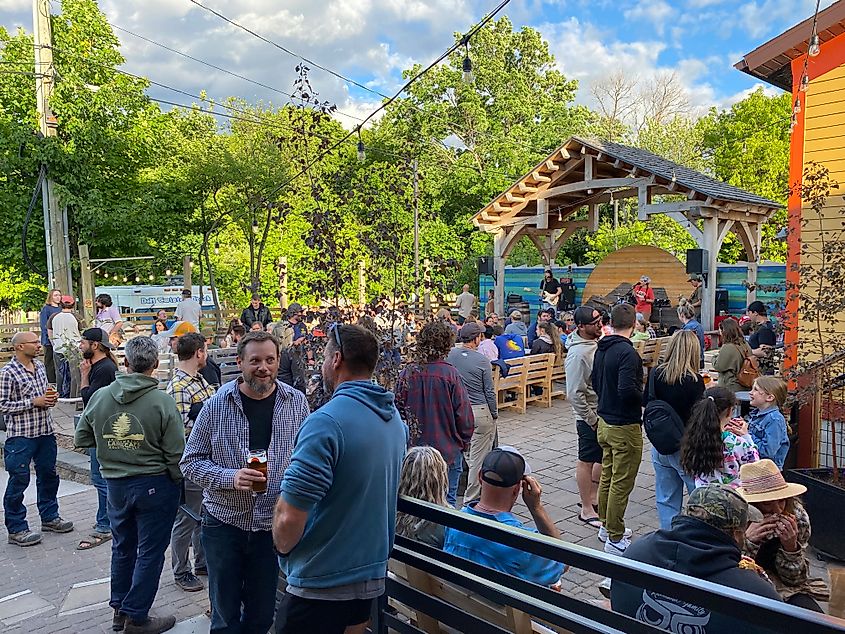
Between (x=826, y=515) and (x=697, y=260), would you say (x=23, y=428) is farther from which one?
(x=697, y=260)

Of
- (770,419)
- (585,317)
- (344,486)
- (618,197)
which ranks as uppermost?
(618,197)

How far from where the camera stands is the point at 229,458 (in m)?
3.11

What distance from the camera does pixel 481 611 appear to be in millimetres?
2438

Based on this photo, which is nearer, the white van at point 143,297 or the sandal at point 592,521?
the sandal at point 592,521

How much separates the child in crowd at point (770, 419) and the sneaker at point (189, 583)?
14.2 feet

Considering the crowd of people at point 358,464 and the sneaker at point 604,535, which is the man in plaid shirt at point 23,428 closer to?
the crowd of people at point 358,464

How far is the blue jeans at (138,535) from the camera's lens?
12.9ft

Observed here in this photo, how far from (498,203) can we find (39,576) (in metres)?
14.6

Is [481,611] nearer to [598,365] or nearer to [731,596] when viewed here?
[731,596]

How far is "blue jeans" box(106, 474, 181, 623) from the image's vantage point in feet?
12.9

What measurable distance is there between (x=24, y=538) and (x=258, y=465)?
4.04m

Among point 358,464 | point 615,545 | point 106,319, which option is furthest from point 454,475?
point 106,319

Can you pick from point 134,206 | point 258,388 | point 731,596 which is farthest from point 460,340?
point 134,206

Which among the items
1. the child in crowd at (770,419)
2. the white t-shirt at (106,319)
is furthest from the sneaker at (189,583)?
the white t-shirt at (106,319)
